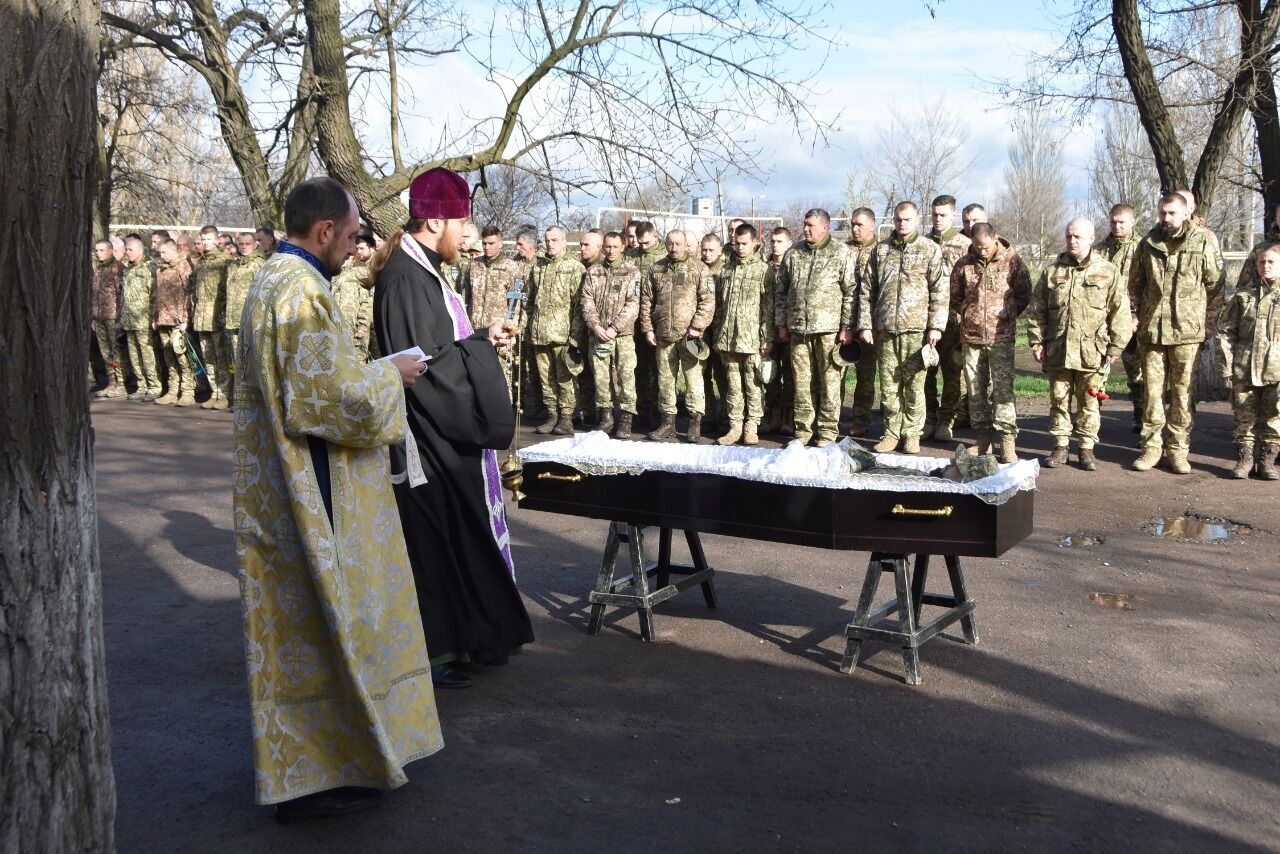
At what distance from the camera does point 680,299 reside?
41.6 ft

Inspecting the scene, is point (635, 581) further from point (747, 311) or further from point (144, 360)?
point (144, 360)

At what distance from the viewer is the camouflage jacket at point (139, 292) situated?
17.2 meters

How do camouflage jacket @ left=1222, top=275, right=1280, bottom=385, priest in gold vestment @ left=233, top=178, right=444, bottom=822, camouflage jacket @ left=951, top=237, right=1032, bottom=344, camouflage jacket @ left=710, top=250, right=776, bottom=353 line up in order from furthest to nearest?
camouflage jacket @ left=710, top=250, right=776, bottom=353 < camouflage jacket @ left=951, top=237, right=1032, bottom=344 < camouflage jacket @ left=1222, top=275, right=1280, bottom=385 < priest in gold vestment @ left=233, top=178, right=444, bottom=822

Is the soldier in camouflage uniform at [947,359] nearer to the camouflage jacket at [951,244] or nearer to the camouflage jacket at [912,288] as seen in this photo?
the camouflage jacket at [951,244]

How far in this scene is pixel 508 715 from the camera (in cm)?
509

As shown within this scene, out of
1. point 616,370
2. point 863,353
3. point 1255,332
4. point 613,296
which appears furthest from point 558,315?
point 1255,332

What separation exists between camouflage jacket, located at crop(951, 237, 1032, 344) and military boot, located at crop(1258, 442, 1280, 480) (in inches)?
88.7

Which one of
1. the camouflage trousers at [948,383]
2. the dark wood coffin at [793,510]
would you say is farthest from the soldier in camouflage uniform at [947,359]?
the dark wood coffin at [793,510]

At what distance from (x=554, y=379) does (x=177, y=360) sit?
6493 millimetres

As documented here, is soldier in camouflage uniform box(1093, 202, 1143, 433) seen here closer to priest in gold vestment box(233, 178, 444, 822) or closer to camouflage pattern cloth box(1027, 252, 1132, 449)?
camouflage pattern cloth box(1027, 252, 1132, 449)

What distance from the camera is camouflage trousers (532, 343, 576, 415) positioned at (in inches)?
538

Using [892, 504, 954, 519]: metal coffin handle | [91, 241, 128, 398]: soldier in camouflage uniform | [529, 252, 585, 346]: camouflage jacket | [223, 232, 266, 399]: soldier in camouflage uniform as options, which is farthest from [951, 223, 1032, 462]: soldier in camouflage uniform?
[91, 241, 128, 398]: soldier in camouflage uniform

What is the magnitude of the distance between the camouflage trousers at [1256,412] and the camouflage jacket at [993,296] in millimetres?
1916

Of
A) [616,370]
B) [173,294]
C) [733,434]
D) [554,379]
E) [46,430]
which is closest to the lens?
[46,430]
